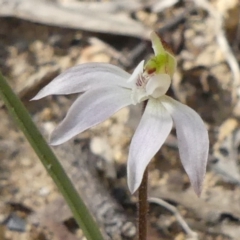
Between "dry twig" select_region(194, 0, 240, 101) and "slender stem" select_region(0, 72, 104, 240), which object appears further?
"dry twig" select_region(194, 0, 240, 101)

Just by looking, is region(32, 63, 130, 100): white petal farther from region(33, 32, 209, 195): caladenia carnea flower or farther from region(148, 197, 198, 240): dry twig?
region(148, 197, 198, 240): dry twig

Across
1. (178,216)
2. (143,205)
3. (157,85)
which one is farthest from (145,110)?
(178,216)

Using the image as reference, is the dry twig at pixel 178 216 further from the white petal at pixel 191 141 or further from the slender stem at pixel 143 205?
the white petal at pixel 191 141

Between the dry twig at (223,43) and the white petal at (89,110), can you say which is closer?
the white petal at (89,110)

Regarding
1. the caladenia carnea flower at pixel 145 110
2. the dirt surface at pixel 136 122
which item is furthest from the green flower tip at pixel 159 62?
the dirt surface at pixel 136 122

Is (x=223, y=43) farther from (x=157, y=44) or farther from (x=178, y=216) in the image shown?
(x=157, y=44)

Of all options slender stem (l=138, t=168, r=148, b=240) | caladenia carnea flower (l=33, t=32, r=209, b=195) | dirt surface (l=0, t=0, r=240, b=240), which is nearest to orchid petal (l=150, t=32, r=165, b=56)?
caladenia carnea flower (l=33, t=32, r=209, b=195)

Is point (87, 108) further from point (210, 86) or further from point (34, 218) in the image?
point (210, 86)

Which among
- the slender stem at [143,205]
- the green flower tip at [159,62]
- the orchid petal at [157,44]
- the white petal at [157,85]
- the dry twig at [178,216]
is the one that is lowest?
the slender stem at [143,205]
